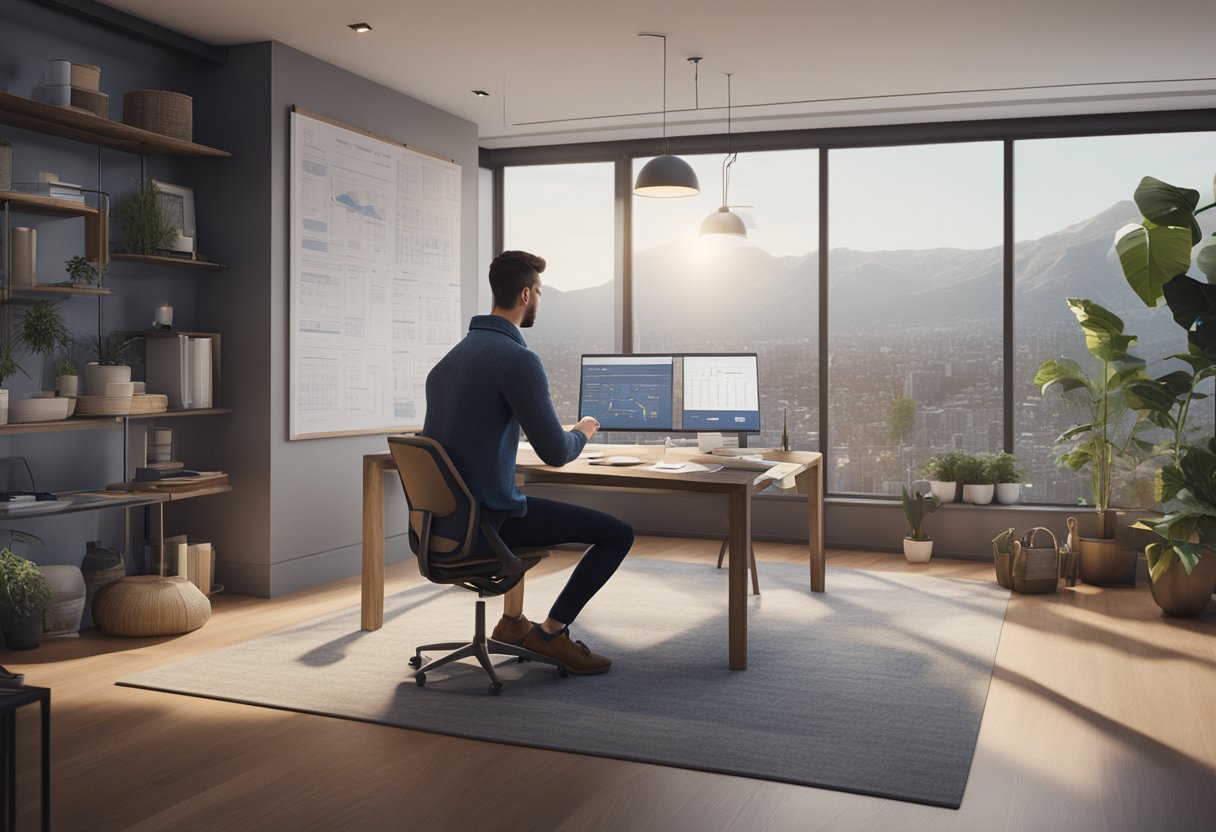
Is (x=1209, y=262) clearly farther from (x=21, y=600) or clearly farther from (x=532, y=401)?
(x=21, y=600)

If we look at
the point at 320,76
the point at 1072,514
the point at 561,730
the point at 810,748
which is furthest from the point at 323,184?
the point at 1072,514

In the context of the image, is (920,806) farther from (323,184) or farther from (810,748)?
(323,184)

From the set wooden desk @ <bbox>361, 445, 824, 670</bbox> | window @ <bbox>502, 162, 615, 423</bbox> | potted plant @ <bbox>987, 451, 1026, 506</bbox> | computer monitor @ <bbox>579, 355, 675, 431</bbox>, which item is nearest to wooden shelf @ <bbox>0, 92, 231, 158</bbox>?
wooden desk @ <bbox>361, 445, 824, 670</bbox>

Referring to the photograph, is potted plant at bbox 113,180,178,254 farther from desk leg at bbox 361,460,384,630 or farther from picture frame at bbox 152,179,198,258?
desk leg at bbox 361,460,384,630

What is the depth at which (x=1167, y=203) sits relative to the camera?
478 centimetres

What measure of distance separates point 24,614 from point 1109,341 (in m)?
5.17

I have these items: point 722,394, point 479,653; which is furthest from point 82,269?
point 722,394

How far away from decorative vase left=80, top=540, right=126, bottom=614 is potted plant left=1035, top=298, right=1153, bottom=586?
15.5ft

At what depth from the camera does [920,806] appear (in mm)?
2660

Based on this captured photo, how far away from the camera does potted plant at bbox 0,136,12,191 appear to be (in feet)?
13.0

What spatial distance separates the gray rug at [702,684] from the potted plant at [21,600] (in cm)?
64

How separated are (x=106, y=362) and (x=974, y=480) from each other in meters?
4.74

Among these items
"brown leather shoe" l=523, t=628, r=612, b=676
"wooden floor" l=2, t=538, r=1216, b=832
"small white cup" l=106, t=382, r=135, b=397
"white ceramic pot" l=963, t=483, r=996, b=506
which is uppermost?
"small white cup" l=106, t=382, r=135, b=397

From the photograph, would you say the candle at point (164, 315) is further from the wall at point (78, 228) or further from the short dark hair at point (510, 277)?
the short dark hair at point (510, 277)
